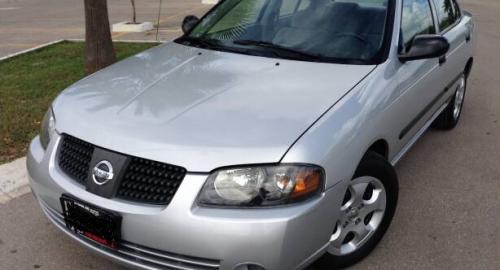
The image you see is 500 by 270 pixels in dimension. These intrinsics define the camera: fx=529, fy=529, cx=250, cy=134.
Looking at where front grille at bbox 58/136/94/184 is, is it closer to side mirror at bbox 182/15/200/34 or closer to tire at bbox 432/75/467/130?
side mirror at bbox 182/15/200/34

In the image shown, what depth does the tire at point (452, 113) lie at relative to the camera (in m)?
5.07

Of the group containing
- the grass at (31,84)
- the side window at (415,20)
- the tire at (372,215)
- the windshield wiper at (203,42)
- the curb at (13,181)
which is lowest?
the grass at (31,84)

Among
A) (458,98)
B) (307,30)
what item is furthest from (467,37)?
(307,30)

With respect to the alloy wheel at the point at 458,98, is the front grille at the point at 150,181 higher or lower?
higher

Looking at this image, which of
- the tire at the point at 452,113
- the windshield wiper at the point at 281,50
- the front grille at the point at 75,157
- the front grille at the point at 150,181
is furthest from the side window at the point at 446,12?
the front grille at the point at 75,157

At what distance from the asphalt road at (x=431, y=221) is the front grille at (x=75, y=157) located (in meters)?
0.67

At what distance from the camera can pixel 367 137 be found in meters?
2.82

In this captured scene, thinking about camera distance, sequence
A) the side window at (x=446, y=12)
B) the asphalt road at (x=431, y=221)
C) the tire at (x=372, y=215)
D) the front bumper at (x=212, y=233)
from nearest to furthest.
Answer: the front bumper at (x=212, y=233) → the tire at (x=372, y=215) → the asphalt road at (x=431, y=221) → the side window at (x=446, y=12)

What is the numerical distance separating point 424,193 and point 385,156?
81 centimetres

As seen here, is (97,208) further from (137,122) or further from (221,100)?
(221,100)

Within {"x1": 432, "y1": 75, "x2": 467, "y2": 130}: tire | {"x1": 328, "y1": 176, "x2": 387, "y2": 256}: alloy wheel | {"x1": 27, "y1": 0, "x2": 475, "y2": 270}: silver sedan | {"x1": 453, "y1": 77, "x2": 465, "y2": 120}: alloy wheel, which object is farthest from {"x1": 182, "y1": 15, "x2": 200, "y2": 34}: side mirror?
{"x1": 453, "y1": 77, "x2": 465, "y2": 120}: alloy wheel

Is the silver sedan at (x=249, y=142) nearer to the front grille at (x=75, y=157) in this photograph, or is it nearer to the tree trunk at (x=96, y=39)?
the front grille at (x=75, y=157)

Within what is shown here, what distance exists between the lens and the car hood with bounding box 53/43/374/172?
239cm

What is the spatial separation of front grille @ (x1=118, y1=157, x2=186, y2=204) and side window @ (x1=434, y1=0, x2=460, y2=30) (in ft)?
9.81
